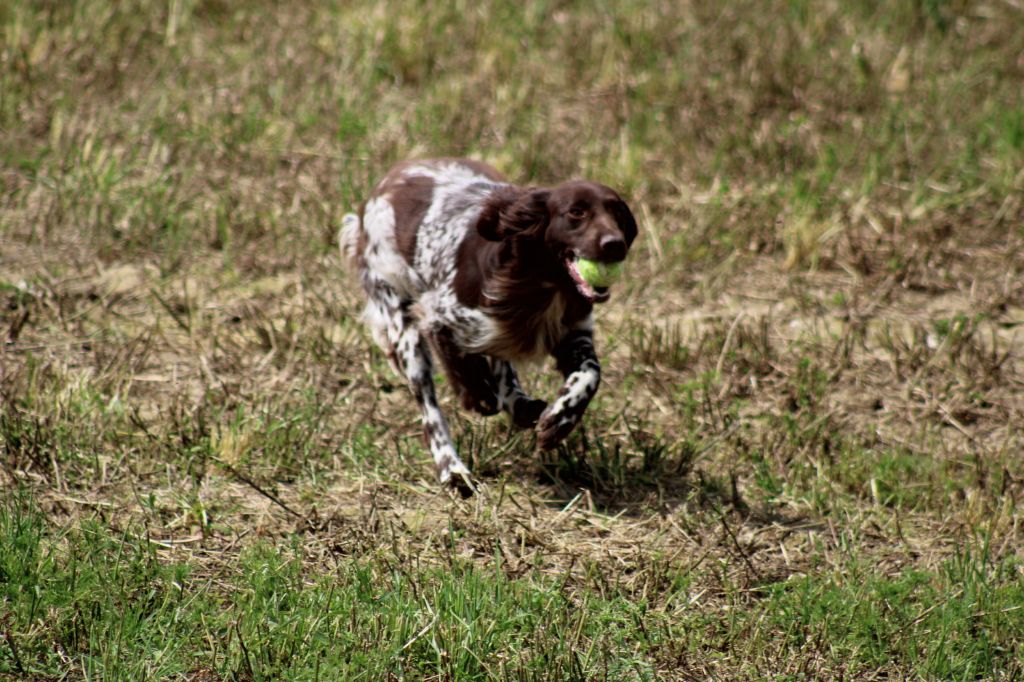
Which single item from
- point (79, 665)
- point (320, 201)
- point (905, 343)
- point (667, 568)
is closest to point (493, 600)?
point (667, 568)

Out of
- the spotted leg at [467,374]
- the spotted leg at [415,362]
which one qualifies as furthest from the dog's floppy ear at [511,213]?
the spotted leg at [415,362]

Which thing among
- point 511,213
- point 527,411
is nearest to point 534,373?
point 527,411

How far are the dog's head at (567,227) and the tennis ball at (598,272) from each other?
0.05 feet

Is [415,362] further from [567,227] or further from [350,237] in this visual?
[567,227]

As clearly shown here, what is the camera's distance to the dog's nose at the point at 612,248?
4246mm

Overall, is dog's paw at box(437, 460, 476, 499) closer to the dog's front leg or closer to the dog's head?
the dog's front leg

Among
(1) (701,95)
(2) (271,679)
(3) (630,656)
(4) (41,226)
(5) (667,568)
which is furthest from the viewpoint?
(1) (701,95)

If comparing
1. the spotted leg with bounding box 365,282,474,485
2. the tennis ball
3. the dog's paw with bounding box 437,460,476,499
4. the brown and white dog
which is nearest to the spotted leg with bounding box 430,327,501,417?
the brown and white dog

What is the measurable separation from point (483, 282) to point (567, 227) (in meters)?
0.45

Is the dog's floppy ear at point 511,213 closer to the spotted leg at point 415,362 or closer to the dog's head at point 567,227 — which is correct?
the dog's head at point 567,227

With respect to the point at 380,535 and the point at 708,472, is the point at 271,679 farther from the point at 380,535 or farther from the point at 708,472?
the point at 708,472

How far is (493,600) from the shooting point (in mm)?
3891

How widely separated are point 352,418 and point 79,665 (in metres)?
1.70

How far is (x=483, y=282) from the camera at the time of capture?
474cm
